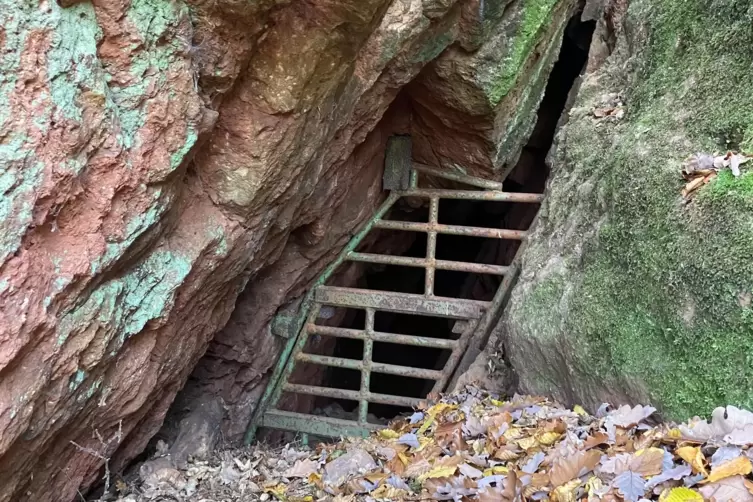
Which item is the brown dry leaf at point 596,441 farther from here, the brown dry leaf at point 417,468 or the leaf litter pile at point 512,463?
the brown dry leaf at point 417,468

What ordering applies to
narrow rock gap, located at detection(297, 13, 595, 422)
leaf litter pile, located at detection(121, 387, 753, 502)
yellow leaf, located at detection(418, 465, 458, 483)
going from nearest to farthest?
leaf litter pile, located at detection(121, 387, 753, 502)
yellow leaf, located at detection(418, 465, 458, 483)
narrow rock gap, located at detection(297, 13, 595, 422)

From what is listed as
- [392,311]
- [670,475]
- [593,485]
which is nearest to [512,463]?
[593,485]

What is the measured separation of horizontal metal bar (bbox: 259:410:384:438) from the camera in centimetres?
289

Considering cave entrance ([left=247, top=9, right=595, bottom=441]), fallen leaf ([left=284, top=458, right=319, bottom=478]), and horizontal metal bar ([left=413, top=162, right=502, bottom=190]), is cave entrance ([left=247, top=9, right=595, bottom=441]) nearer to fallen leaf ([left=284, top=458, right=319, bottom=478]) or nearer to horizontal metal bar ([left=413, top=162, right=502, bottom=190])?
horizontal metal bar ([left=413, top=162, right=502, bottom=190])

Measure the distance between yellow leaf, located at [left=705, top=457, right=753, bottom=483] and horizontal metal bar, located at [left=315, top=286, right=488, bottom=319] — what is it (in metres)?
1.81

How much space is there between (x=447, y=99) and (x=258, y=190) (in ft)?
3.64

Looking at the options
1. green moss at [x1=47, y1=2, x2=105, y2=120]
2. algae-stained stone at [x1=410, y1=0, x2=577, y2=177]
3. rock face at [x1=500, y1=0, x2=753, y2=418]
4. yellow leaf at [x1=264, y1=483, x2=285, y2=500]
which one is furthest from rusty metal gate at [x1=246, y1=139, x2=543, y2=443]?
green moss at [x1=47, y1=2, x2=105, y2=120]

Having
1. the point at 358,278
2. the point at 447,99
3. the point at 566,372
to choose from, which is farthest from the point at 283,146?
the point at 358,278

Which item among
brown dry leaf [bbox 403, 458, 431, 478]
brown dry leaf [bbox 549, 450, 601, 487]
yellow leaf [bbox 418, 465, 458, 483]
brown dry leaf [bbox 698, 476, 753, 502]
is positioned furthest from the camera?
brown dry leaf [bbox 403, 458, 431, 478]

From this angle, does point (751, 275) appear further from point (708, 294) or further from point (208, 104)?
point (208, 104)

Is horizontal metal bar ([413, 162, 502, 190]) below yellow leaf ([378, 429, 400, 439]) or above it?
above

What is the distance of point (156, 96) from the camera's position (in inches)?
54.0

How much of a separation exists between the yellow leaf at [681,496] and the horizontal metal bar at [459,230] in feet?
6.03

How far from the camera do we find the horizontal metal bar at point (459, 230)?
2855mm
